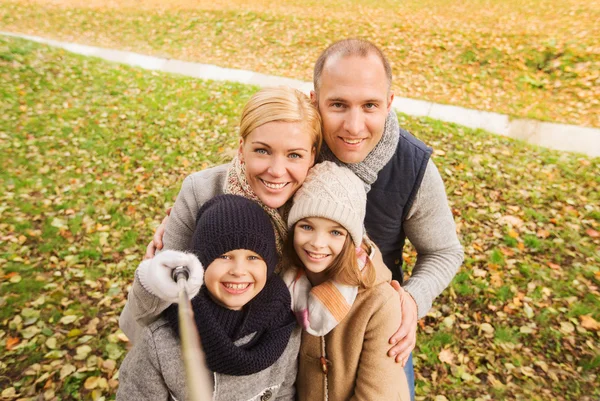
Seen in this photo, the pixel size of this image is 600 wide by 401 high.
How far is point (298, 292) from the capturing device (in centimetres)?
223

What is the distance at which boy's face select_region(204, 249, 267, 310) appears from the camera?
1.95 metres

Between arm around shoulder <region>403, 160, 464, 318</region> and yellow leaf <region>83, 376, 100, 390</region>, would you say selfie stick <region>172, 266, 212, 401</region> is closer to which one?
arm around shoulder <region>403, 160, 464, 318</region>

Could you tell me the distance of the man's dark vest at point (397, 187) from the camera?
254cm

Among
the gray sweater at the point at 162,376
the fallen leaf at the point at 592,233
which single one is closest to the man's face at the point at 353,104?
the gray sweater at the point at 162,376

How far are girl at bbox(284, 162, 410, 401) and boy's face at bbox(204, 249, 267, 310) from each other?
0.27 meters

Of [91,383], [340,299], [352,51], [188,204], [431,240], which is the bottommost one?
[91,383]

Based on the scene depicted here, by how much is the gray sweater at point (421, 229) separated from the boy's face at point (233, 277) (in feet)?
1.91

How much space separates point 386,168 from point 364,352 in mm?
1047

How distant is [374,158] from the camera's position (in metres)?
2.43

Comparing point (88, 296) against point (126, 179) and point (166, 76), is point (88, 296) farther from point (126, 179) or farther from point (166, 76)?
point (166, 76)

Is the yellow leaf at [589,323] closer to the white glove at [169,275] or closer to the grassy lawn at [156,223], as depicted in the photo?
the grassy lawn at [156,223]

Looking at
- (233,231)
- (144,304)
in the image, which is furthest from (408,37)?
(144,304)

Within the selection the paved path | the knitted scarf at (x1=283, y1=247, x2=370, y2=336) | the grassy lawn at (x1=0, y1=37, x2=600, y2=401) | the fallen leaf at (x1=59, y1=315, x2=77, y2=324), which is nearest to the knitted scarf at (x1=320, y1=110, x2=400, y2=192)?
the knitted scarf at (x1=283, y1=247, x2=370, y2=336)

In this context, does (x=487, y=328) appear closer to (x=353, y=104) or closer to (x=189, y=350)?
(x=353, y=104)
